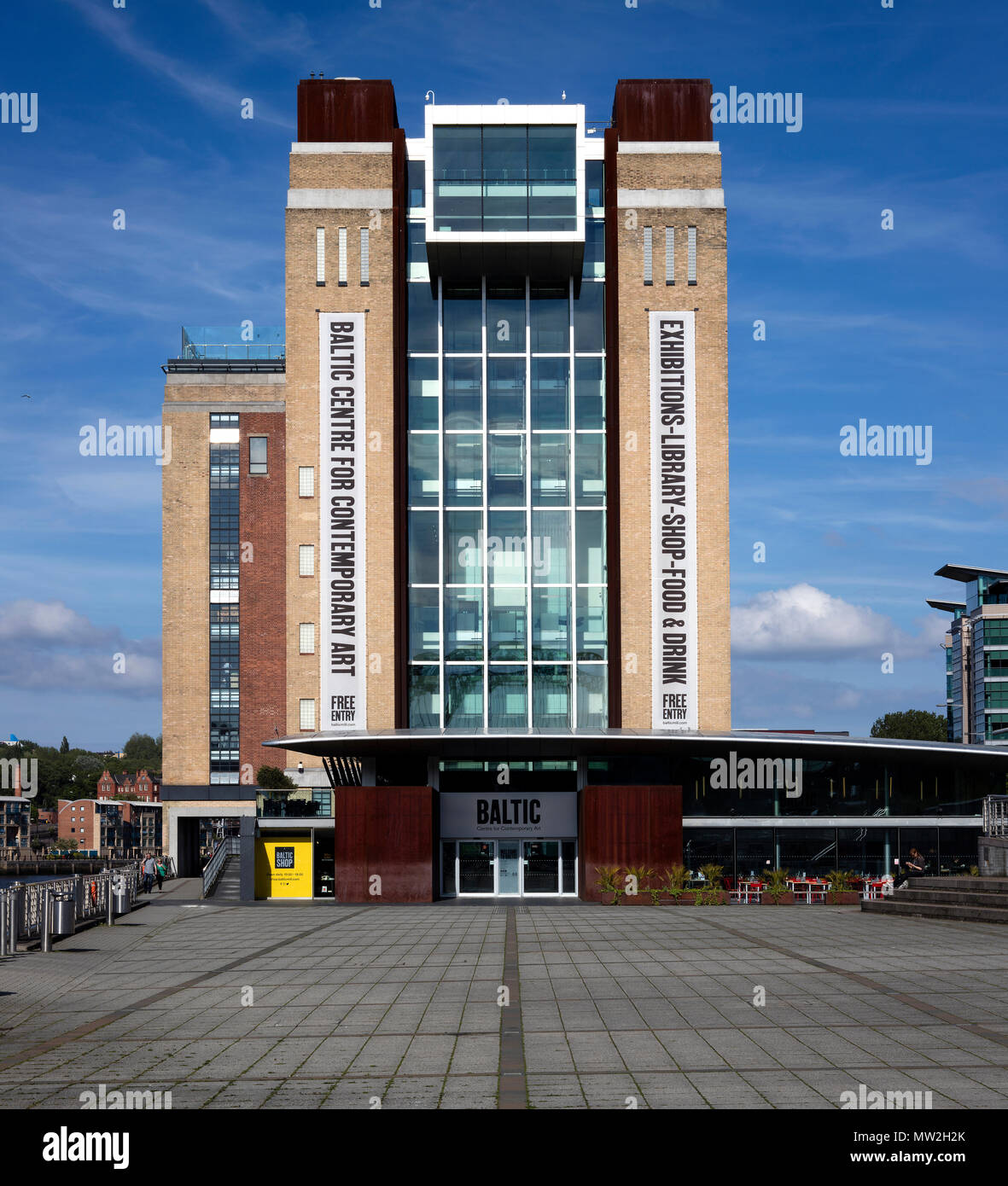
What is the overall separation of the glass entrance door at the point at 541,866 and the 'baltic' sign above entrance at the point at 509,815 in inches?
22.7

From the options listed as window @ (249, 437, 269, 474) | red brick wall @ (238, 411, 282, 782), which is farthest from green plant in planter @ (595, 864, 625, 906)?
window @ (249, 437, 269, 474)

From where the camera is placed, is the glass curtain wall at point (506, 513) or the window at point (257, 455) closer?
the glass curtain wall at point (506, 513)

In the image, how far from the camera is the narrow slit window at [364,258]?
168 ft

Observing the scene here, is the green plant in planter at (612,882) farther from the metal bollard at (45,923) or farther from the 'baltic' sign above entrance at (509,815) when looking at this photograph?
the metal bollard at (45,923)

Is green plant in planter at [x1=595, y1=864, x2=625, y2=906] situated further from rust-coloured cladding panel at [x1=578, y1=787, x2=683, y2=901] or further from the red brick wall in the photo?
the red brick wall

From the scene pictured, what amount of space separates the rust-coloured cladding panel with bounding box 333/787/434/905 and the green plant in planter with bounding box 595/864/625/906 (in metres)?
6.14

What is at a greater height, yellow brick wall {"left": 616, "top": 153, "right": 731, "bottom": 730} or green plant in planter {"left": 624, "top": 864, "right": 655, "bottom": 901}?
yellow brick wall {"left": 616, "top": 153, "right": 731, "bottom": 730}

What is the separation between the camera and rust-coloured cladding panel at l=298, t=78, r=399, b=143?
52656mm

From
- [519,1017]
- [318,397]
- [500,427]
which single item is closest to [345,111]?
[318,397]

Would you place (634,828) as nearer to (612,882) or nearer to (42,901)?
(612,882)

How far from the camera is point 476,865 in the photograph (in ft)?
152

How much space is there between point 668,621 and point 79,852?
172966mm

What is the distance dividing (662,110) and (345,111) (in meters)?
13.8

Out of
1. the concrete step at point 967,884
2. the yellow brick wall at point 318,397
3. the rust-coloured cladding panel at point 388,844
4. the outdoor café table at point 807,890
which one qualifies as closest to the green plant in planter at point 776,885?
the outdoor café table at point 807,890
